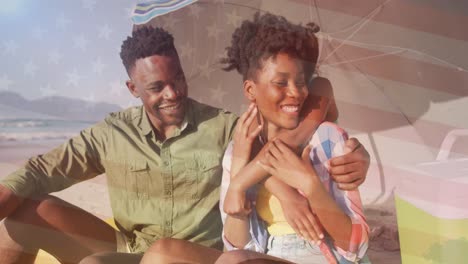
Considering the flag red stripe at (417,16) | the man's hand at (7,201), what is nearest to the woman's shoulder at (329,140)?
the flag red stripe at (417,16)

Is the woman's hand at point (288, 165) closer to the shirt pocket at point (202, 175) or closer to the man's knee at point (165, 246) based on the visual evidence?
the shirt pocket at point (202, 175)

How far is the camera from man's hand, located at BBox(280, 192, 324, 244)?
176 centimetres

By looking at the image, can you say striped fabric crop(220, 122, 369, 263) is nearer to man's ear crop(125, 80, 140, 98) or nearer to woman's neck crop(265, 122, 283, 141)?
woman's neck crop(265, 122, 283, 141)

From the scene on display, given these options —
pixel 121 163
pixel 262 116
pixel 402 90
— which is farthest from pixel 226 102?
pixel 402 90

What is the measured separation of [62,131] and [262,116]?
0.62 metres

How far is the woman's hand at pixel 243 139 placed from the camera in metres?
1.80

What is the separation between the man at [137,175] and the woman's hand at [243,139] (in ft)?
0.10

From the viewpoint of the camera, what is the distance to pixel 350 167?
5.78 feet

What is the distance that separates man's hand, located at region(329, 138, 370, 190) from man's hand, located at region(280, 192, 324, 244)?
0.38ft

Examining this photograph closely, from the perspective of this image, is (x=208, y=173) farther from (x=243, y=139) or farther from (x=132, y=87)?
(x=132, y=87)

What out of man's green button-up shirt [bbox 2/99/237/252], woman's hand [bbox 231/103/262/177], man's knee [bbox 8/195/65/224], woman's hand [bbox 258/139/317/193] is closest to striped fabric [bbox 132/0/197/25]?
man's green button-up shirt [bbox 2/99/237/252]

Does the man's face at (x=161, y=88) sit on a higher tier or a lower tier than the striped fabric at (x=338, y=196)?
higher

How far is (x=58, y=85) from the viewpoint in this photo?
1.89 meters

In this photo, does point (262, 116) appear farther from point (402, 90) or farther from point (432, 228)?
point (432, 228)
